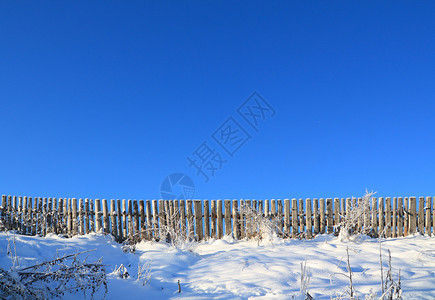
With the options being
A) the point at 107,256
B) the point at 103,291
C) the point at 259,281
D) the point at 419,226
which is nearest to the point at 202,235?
the point at 107,256

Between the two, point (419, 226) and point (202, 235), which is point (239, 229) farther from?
point (419, 226)

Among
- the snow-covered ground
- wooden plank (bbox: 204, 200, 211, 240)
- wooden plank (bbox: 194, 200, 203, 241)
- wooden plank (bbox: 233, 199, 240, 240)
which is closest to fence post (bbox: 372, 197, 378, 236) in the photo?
the snow-covered ground

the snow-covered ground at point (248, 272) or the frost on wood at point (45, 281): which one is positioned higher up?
the frost on wood at point (45, 281)

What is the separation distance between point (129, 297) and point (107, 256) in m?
2.26

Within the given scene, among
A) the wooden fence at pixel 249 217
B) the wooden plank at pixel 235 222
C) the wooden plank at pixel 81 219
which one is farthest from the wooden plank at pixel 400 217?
the wooden plank at pixel 81 219

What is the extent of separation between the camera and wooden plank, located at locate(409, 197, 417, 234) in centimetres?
1000

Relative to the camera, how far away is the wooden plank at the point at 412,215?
10000mm

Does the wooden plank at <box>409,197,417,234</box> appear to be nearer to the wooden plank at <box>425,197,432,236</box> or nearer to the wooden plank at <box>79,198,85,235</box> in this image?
the wooden plank at <box>425,197,432,236</box>

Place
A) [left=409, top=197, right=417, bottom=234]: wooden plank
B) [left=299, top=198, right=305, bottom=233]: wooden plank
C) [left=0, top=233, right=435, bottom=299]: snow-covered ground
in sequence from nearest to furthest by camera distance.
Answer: [left=0, top=233, right=435, bottom=299]: snow-covered ground, [left=299, top=198, right=305, bottom=233]: wooden plank, [left=409, top=197, right=417, bottom=234]: wooden plank

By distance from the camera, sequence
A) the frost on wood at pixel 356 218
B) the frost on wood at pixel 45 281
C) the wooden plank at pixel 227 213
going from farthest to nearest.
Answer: the wooden plank at pixel 227 213 → the frost on wood at pixel 356 218 → the frost on wood at pixel 45 281

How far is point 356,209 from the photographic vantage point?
8.53 m

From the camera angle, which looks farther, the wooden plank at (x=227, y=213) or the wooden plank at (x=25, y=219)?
the wooden plank at (x=25, y=219)

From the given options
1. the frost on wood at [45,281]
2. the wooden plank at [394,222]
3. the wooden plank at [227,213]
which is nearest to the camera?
the frost on wood at [45,281]

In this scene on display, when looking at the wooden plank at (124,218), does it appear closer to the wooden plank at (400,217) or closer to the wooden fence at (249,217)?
the wooden fence at (249,217)
